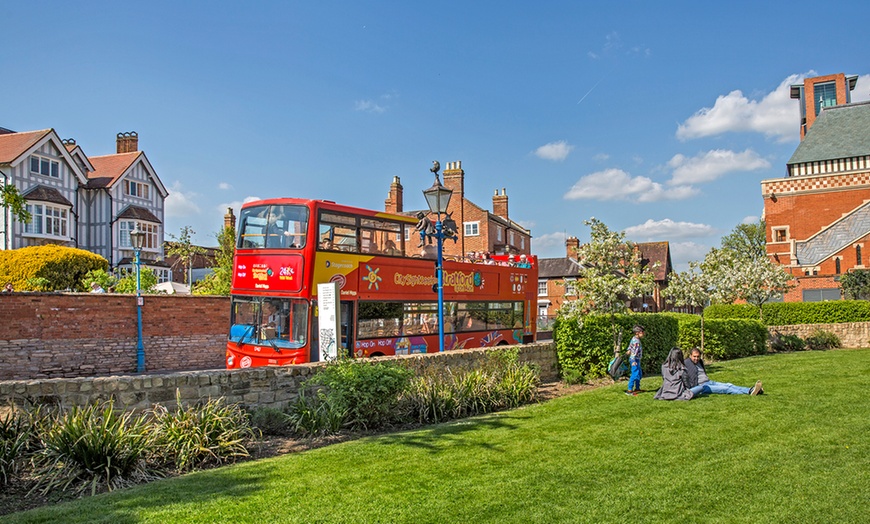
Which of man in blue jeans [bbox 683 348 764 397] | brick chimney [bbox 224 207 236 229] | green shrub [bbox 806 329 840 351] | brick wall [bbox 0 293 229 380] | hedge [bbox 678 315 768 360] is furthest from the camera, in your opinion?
brick chimney [bbox 224 207 236 229]

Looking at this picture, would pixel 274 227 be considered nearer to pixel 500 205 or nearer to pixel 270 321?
pixel 270 321

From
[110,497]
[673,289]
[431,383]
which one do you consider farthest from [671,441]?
[673,289]

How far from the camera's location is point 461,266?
18.6m

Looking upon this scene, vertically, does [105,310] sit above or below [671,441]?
above

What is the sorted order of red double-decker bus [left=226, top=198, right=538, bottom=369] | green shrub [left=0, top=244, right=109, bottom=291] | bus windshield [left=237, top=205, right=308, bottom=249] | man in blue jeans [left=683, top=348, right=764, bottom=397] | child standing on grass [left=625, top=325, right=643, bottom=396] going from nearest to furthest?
man in blue jeans [left=683, top=348, right=764, bottom=397] < child standing on grass [left=625, top=325, right=643, bottom=396] < red double-decker bus [left=226, top=198, right=538, bottom=369] < bus windshield [left=237, top=205, right=308, bottom=249] < green shrub [left=0, top=244, right=109, bottom=291]

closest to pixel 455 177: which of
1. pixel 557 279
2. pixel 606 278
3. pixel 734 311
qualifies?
pixel 557 279

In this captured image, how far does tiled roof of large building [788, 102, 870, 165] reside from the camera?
44969 millimetres

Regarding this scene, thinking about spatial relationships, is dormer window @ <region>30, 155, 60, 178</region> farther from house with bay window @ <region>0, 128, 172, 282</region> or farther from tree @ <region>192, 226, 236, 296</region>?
tree @ <region>192, 226, 236, 296</region>

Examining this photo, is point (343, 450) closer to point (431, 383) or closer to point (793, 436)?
point (431, 383)

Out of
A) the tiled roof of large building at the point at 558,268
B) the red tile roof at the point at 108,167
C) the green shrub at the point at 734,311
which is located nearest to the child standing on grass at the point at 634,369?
the green shrub at the point at 734,311

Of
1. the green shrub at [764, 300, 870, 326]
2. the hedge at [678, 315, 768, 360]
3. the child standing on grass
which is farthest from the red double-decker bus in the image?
the green shrub at [764, 300, 870, 326]

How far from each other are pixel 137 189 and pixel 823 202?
49.3 m

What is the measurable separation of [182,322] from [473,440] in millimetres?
16480

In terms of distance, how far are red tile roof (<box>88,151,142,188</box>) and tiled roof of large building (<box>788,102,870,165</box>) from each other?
4874 centimetres
